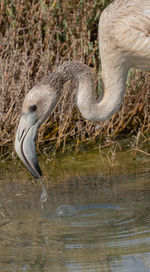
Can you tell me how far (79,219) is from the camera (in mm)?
4992

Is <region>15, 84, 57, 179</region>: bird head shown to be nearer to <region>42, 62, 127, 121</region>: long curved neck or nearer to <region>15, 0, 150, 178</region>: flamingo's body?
<region>15, 0, 150, 178</region>: flamingo's body

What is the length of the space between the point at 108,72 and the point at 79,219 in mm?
1433

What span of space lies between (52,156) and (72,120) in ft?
2.03

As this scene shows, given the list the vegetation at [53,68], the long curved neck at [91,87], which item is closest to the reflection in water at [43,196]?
the long curved neck at [91,87]

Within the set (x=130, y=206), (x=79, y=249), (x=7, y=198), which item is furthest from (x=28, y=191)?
(x=79, y=249)

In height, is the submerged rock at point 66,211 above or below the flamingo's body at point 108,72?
below

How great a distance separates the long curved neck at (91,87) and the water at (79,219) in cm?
78

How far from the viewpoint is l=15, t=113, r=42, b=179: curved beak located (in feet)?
16.3

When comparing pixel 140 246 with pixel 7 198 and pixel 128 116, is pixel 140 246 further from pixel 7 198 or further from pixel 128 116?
pixel 128 116

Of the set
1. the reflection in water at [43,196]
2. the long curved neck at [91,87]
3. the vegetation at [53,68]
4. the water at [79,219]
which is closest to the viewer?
the water at [79,219]

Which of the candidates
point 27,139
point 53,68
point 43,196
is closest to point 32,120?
point 27,139

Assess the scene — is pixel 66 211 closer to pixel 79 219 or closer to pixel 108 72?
pixel 79 219

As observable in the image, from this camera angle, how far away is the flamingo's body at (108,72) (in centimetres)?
514

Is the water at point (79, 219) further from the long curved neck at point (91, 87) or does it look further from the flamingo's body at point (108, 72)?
the long curved neck at point (91, 87)
